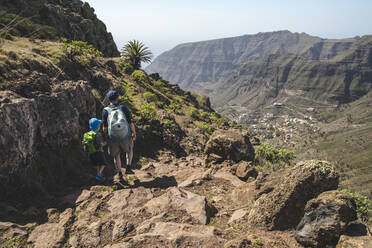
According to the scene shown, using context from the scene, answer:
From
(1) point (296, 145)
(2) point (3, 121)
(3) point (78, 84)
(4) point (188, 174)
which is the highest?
(3) point (78, 84)

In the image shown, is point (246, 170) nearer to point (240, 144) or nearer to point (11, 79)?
point (240, 144)

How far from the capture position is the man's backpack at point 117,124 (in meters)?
6.34

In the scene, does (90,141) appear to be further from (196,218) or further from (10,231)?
(196,218)

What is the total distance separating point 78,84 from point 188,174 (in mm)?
6312

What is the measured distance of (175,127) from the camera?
13.3 meters

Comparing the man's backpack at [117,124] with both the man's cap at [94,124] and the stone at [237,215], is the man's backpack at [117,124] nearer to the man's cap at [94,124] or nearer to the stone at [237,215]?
the man's cap at [94,124]

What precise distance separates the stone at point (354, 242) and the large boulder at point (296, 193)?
101 cm

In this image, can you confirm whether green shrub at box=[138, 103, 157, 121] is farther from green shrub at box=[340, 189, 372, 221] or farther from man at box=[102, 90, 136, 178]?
green shrub at box=[340, 189, 372, 221]

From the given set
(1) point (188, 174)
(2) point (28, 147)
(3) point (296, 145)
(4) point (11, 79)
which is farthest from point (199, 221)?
(3) point (296, 145)

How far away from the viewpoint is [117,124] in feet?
20.8

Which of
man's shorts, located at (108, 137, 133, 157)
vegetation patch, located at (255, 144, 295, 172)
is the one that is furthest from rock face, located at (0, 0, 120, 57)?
vegetation patch, located at (255, 144, 295, 172)

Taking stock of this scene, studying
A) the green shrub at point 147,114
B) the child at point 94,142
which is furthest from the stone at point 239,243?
the green shrub at point 147,114

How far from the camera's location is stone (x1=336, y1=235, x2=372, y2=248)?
354cm

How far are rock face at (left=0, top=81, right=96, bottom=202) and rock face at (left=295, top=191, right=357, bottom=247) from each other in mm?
7069
